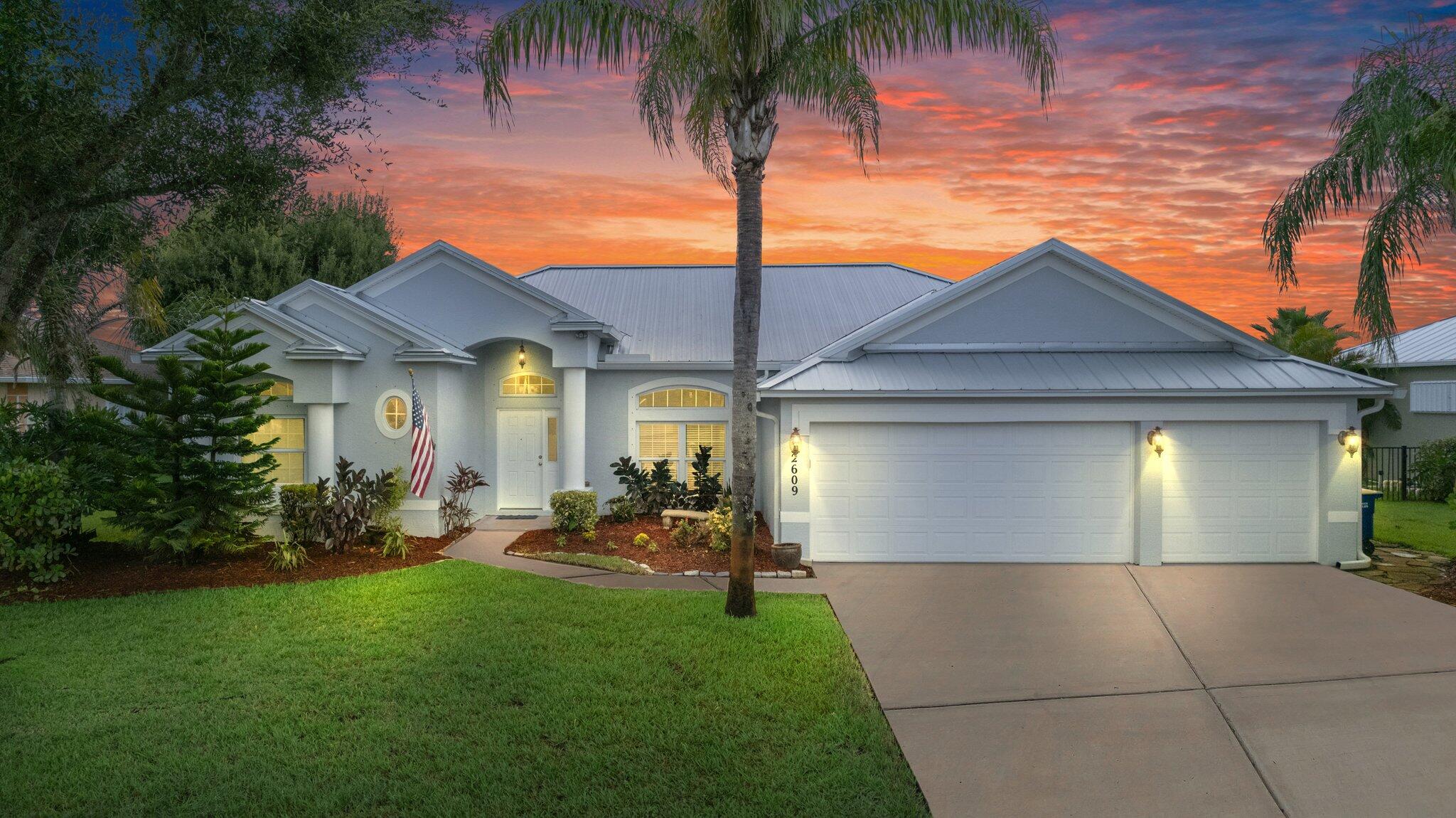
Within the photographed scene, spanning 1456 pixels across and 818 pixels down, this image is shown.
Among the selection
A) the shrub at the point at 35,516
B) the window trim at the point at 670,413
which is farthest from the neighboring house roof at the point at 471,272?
the shrub at the point at 35,516

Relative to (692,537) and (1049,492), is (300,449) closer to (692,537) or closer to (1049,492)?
(692,537)

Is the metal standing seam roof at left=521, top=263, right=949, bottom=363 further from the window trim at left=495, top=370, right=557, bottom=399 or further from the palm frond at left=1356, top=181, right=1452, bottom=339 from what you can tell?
the palm frond at left=1356, top=181, right=1452, bottom=339

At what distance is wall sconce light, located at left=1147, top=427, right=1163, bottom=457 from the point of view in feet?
→ 43.7

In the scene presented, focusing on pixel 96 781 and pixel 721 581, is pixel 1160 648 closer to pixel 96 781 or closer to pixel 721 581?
pixel 721 581

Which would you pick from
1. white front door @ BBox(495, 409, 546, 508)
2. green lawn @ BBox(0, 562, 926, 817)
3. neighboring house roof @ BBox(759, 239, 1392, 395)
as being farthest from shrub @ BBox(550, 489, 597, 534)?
neighboring house roof @ BBox(759, 239, 1392, 395)

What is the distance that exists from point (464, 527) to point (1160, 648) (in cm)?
1160

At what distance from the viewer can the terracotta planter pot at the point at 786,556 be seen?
1292cm

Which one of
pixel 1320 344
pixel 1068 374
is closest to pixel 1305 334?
pixel 1320 344

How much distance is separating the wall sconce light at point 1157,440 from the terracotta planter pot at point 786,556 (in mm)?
5643

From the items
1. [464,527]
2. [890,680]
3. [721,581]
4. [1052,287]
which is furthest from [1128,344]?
[464,527]

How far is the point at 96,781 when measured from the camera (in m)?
6.24

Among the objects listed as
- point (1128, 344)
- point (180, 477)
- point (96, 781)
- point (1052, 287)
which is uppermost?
point (1052, 287)

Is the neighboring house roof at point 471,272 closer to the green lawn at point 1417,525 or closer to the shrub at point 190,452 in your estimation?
the shrub at point 190,452

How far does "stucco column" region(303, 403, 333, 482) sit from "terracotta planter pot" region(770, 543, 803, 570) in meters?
7.90
